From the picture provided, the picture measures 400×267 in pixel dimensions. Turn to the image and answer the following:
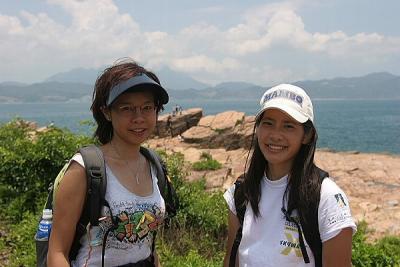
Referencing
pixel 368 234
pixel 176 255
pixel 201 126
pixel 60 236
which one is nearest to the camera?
pixel 60 236

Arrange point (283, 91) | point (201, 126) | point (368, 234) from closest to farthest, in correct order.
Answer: point (283, 91)
point (368, 234)
point (201, 126)

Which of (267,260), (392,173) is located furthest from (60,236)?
(392,173)

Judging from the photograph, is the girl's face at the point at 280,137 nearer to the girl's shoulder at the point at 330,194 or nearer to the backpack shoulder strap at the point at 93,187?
the girl's shoulder at the point at 330,194

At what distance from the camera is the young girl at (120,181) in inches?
96.3

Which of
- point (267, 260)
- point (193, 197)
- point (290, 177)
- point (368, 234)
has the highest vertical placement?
point (290, 177)

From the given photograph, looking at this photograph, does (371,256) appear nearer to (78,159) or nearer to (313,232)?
(313,232)

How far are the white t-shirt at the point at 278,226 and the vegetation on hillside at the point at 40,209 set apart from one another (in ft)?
9.08

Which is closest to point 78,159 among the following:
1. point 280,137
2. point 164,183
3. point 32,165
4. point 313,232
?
point 164,183

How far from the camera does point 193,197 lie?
7.90 m

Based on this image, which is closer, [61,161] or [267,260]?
[267,260]

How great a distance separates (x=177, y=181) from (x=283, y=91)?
18.6 ft

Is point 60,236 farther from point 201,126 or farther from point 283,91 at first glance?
point 201,126

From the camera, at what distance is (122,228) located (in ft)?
8.56

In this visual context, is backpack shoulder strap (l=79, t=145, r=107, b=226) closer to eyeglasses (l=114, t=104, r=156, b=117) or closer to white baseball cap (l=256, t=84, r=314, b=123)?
eyeglasses (l=114, t=104, r=156, b=117)
